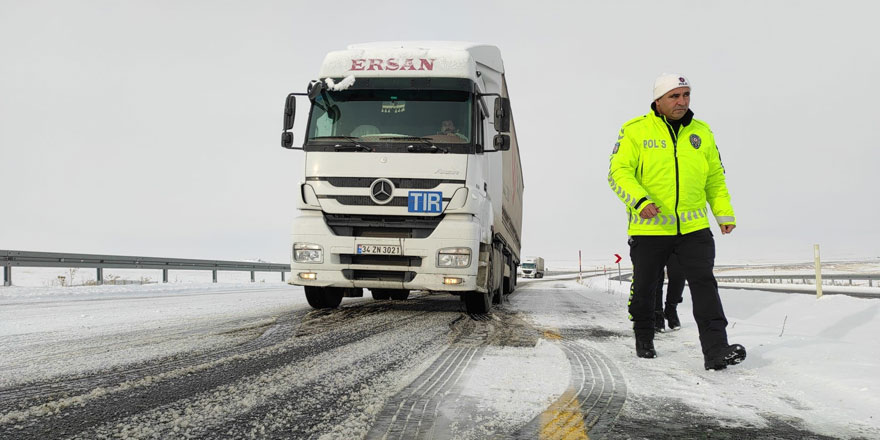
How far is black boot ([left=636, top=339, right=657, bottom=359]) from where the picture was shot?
3.40m

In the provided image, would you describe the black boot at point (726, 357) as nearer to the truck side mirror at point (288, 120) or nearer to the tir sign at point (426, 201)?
the tir sign at point (426, 201)

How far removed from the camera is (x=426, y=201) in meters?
5.61

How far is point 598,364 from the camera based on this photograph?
3102mm

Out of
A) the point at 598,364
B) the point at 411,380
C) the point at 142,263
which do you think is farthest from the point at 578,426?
the point at 142,263

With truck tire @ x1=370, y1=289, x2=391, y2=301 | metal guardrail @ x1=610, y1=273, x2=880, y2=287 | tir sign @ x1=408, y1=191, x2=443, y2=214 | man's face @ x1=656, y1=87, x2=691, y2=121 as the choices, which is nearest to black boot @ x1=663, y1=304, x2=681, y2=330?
man's face @ x1=656, y1=87, x2=691, y2=121

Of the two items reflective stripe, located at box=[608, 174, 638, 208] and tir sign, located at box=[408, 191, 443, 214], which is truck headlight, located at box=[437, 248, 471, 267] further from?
reflective stripe, located at box=[608, 174, 638, 208]

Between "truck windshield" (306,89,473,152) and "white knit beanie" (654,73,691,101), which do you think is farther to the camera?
"truck windshield" (306,89,473,152)

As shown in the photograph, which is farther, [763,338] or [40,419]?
[763,338]

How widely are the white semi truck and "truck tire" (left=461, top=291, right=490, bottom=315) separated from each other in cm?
2

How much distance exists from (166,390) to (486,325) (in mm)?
3513

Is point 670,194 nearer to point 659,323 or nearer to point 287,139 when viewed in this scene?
point 659,323

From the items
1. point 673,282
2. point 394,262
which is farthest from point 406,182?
point 673,282

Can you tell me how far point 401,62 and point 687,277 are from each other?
4.39 m

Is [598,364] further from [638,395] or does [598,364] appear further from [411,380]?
[411,380]
